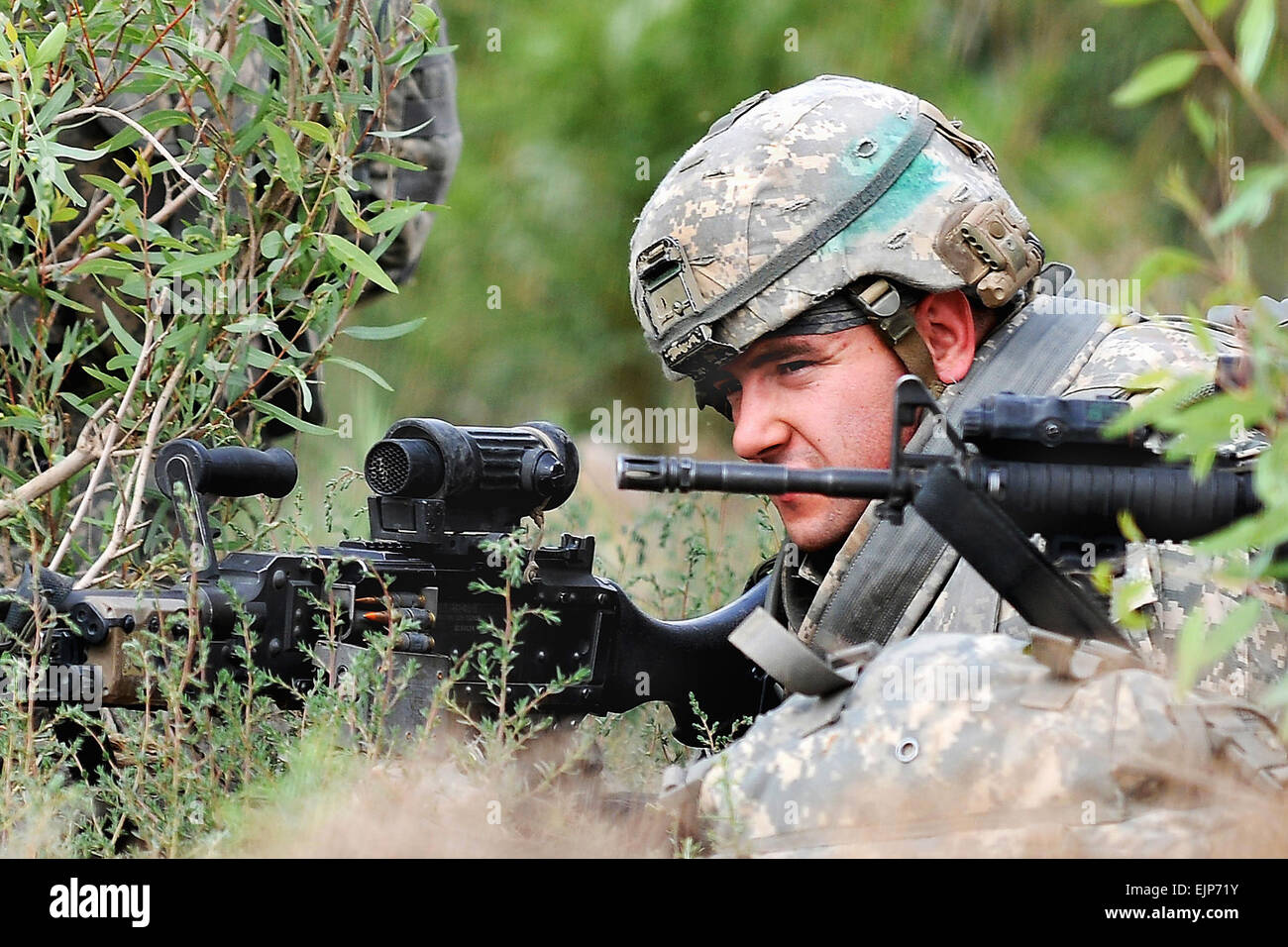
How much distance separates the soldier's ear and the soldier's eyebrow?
24 centimetres

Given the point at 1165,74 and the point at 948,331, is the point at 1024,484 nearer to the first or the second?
the point at 1165,74

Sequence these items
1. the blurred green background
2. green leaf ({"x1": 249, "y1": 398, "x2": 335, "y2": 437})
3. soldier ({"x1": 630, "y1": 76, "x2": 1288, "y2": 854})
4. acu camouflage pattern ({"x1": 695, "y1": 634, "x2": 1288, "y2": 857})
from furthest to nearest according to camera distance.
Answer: the blurred green background, green leaf ({"x1": 249, "y1": 398, "x2": 335, "y2": 437}), soldier ({"x1": 630, "y1": 76, "x2": 1288, "y2": 854}), acu camouflage pattern ({"x1": 695, "y1": 634, "x2": 1288, "y2": 857})

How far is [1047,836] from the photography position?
2.46 metres

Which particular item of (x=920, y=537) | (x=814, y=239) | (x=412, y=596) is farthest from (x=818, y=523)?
(x=412, y=596)

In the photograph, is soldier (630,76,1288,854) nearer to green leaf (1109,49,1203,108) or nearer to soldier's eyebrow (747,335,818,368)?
soldier's eyebrow (747,335,818,368)

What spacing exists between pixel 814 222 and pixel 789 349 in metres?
0.29

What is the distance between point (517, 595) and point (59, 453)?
4.09 ft

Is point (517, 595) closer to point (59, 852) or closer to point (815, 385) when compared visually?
point (815, 385)

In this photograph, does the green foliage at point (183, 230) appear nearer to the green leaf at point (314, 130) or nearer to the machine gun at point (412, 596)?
the green leaf at point (314, 130)

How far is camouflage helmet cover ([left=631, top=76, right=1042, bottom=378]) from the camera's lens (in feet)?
12.1

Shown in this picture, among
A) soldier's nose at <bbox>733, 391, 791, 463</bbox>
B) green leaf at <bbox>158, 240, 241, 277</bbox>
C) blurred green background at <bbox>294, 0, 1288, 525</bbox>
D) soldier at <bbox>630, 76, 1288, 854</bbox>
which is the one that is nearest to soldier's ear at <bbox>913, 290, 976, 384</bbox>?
soldier at <bbox>630, 76, 1288, 854</bbox>

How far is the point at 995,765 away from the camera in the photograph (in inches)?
98.1

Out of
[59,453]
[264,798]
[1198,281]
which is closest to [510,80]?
[1198,281]

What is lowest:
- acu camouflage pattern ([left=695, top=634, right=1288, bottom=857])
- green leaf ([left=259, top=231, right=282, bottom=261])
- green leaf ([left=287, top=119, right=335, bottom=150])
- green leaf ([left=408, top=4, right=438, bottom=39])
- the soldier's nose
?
acu camouflage pattern ([left=695, top=634, right=1288, bottom=857])
